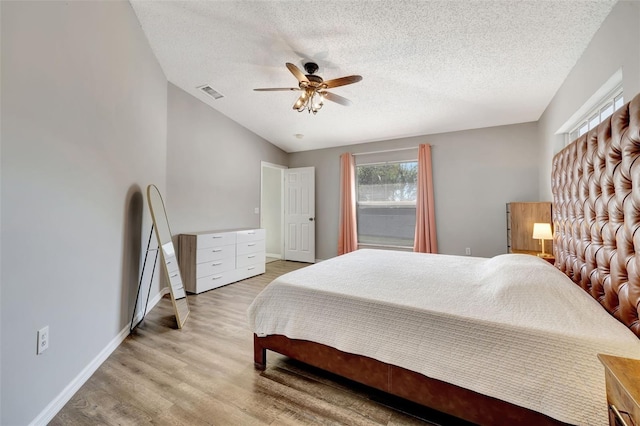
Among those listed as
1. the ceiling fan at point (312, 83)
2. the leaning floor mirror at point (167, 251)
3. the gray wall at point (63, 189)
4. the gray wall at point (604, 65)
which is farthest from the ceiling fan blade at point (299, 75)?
the gray wall at point (604, 65)

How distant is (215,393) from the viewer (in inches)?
62.0

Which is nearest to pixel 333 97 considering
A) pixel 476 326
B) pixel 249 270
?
pixel 476 326

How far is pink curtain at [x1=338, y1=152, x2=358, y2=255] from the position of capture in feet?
16.3

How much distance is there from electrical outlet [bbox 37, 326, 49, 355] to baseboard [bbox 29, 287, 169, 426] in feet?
1.02

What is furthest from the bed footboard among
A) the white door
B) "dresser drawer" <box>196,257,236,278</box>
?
the white door

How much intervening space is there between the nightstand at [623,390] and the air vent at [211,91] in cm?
420

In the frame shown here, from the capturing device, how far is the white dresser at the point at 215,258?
3.44 meters

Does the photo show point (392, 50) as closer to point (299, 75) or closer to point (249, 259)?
point (299, 75)

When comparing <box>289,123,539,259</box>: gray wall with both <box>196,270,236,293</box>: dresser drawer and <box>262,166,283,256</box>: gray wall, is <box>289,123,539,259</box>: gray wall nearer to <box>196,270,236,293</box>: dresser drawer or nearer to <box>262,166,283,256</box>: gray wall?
<box>262,166,283,256</box>: gray wall

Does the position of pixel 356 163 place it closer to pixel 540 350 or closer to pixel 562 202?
pixel 562 202

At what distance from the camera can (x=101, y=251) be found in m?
1.94

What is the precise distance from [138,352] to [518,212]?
423cm

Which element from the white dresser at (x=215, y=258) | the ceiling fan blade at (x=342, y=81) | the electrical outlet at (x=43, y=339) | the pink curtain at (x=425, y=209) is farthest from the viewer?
the pink curtain at (x=425, y=209)

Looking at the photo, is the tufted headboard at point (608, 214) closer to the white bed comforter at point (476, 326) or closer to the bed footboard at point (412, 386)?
the white bed comforter at point (476, 326)
